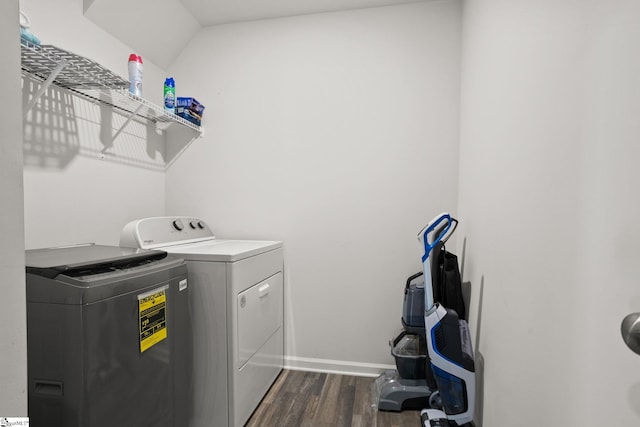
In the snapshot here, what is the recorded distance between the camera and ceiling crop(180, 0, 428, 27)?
6.77ft

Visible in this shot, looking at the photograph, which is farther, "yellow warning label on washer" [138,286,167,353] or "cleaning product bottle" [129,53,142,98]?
"cleaning product bottle" [129,53,142,98]

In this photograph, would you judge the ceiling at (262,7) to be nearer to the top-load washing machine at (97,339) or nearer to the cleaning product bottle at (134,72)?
the cleaning product bottle at (134,72)

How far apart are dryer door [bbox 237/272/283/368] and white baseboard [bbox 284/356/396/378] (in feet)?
1.06

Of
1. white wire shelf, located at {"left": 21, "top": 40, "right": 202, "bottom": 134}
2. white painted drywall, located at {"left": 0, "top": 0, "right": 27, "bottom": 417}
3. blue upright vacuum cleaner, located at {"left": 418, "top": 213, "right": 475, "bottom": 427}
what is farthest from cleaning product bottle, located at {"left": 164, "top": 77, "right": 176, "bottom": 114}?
blue upright vacuum cleaner, located at {"left": 418, "top": 213, "right": 475, "bottom": 427}

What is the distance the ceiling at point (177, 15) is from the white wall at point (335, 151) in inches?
2.4

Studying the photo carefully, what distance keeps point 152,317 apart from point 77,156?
1086mm

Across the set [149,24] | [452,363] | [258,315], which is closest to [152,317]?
[258,315]

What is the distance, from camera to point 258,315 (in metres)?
1.77

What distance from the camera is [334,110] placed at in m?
2.18

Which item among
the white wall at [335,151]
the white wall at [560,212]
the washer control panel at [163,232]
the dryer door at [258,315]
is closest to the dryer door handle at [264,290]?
the dryer door at [258,315]

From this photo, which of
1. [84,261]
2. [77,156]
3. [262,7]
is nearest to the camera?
[84,261]

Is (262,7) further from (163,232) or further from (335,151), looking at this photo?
(163,232)

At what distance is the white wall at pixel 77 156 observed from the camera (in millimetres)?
1435

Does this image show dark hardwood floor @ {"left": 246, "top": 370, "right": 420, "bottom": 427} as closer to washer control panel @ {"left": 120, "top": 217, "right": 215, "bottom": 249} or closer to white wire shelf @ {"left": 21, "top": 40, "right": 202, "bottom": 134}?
washer control panel @ {"left": 120, "top": 217, "right": 215, "bottom": 249}
